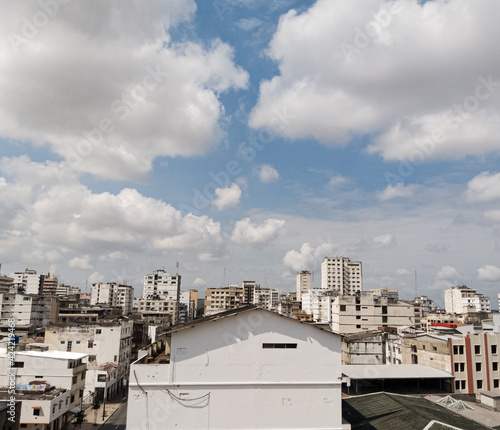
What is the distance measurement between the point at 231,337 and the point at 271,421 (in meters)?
4.91

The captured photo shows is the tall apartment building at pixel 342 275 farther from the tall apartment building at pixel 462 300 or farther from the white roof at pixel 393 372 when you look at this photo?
the white roof at pixel 393 372

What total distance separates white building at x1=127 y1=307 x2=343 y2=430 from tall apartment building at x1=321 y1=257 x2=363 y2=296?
429 ft

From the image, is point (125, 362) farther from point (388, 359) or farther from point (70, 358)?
point (388, 359)

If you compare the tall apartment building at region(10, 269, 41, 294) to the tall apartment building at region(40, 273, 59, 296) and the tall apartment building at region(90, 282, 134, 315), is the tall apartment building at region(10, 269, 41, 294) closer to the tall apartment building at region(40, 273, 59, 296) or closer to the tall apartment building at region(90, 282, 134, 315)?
the tall apartment building at region(40, 273, 59, 296)

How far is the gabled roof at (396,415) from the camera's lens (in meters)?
24.1

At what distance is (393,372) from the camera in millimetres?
41594

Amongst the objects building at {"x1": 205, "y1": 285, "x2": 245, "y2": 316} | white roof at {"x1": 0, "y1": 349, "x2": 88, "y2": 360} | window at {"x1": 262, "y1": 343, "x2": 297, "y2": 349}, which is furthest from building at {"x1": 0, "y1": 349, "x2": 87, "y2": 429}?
building at {"x1": 205, "y1": 285, "x2": 245, "y2": 316}

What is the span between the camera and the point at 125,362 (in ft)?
172

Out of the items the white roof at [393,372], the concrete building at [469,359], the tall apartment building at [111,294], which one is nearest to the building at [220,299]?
the tall apartment building at [111,294]

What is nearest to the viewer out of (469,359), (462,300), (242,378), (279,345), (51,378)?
(242,378)

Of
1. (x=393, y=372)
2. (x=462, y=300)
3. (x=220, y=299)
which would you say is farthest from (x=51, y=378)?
(x=462, y=300)

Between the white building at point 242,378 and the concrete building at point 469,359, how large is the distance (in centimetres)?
2659

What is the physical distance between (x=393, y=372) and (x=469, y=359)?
28.5ft

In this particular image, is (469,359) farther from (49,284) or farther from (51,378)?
(49,284)
